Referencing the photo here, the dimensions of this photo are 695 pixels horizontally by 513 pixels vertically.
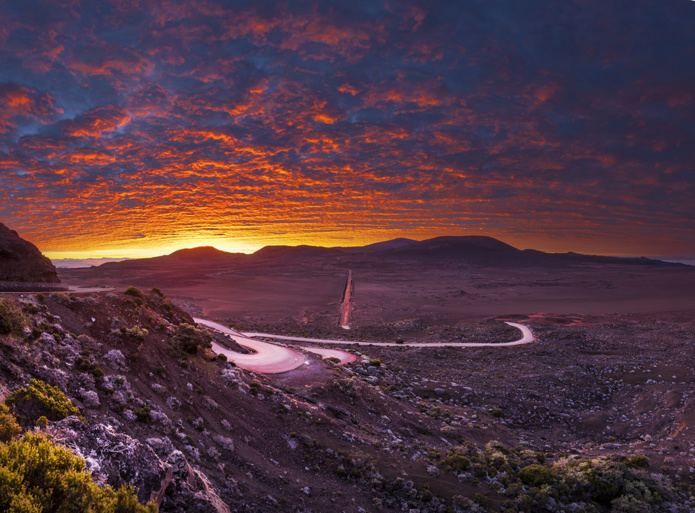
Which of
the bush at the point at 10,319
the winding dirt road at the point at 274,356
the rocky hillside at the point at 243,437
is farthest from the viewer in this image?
the winding dirt road at the point at 274,356

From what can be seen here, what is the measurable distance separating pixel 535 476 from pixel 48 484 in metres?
17.1

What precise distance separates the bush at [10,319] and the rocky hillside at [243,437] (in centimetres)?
5

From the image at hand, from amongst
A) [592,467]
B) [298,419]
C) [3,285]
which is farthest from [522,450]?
[3,285]

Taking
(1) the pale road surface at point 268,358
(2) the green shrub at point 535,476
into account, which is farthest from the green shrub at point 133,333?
(2) the green shrub at point 535,476

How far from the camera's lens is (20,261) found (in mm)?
17484

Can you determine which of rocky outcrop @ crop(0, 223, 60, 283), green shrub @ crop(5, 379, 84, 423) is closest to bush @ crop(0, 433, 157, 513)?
green shrub @ crop(5, 379, 84, 423)

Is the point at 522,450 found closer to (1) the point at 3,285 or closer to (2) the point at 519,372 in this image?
(2) the point at 519,372

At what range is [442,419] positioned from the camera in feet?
74.2

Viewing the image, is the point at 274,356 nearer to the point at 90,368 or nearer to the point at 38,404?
the point at 90,368

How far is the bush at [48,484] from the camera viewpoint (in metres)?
4.70

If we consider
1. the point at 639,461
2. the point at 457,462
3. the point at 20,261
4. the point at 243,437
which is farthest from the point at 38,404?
the point at 639,461

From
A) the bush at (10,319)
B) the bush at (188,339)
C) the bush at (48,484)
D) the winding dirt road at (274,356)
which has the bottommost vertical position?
the winding dirt road at (274,356)

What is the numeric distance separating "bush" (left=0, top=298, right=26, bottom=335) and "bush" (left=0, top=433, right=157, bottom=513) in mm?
6768

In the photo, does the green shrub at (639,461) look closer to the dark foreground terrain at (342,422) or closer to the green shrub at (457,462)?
the dark foreground terrain at (342,422)
